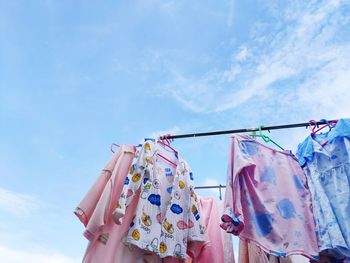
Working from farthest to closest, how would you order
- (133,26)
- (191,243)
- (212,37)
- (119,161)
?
(133,26)
(212,37)
(119,161)
(191,243)

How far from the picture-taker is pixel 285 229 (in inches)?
50.7

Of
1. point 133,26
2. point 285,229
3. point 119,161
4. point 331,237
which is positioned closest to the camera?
point 331,237

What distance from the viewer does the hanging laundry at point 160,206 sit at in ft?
4.52

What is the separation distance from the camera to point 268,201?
137 cm

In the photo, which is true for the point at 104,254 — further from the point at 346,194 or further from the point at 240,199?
the point at 346,194

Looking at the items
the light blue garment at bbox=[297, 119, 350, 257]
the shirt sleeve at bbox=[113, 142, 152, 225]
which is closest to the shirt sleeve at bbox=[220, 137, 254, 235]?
the light blue garment at bbox=[297, 119, 350, 257]

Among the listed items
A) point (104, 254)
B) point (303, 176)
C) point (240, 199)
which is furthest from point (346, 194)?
point (104, 254)

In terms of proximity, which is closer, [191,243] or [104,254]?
[104,254]

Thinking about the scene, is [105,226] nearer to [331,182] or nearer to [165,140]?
[165,140]

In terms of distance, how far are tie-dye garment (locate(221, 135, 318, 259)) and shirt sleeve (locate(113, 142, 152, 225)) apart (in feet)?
1.54

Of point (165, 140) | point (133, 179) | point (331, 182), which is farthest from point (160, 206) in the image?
point (331, 182)

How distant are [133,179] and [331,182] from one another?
37.4 inches

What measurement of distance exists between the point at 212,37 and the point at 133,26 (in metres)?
0.78

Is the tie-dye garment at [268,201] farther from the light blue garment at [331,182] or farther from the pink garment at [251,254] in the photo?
the pink garment at [251,254]
